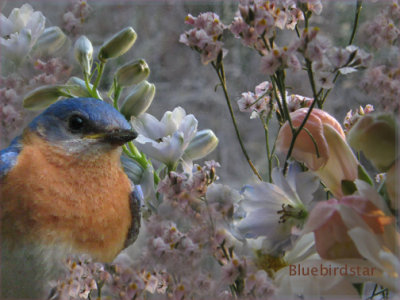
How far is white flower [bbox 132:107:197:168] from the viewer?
0.38m

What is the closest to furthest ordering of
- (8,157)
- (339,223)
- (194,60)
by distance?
(339,223), (8,157), (194,60)

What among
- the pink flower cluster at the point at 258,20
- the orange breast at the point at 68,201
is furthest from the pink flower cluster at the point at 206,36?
the orange breast at the point at 68,201

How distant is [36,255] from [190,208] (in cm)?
14

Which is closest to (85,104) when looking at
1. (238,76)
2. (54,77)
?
(54,77)

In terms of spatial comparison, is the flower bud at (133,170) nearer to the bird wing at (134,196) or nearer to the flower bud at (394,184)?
the bird wing at (134,196)

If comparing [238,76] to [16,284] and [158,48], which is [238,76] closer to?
[158,48]

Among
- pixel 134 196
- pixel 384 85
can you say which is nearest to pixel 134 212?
pixel 134 196

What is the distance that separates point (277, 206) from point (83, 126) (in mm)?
175

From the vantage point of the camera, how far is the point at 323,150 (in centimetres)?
35

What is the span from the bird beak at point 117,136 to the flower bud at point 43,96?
0.06m

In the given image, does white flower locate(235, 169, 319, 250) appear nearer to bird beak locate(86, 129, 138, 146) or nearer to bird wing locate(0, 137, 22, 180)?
bird beak locate(86, 129, 138, 146)

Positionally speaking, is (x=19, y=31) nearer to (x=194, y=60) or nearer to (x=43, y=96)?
(x=43, y=96)

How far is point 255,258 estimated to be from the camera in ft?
1.15

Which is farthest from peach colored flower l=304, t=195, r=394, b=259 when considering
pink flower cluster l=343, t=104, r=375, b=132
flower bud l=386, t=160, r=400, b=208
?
pink flower cluster l=343, t=104, r=375, b=132
